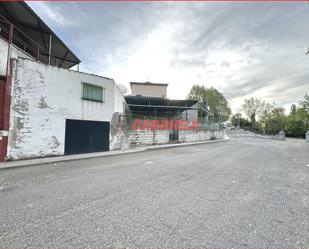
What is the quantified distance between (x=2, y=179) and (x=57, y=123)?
4751 millimetres

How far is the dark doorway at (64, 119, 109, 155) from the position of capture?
10.2 m

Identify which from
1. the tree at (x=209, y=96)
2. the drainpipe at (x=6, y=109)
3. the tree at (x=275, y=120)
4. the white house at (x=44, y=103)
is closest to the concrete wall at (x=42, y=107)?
the white house at (x=44, y=103)

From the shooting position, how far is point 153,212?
10.6ft

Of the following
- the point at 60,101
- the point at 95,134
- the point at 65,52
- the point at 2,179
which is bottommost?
the point at 2,179

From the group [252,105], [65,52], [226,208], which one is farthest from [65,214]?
[252,105]

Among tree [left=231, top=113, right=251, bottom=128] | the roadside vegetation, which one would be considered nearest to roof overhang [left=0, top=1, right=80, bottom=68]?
the roadside vegetation

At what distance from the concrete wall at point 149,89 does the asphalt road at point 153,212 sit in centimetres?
2739

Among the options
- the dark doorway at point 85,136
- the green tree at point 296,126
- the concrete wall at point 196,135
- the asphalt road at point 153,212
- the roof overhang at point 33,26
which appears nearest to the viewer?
the asphalt road at point 153,212

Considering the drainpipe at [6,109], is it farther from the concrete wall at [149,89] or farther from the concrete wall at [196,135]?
the concrete wall at [149,89]

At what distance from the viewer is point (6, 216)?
2992 mm

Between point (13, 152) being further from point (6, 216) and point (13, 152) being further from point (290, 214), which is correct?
point (290, 214)

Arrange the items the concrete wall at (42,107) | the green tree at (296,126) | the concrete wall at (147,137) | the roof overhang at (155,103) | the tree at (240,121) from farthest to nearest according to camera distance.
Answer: the tree at (240,121)
the green tree at (296,126)
the roof overhang at (155,103)
the concrete wall at (147,137)
the concrete wall at (42,107)

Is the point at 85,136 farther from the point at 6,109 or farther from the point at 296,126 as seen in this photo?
the point at 296,126

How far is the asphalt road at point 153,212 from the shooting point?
2402 mm
